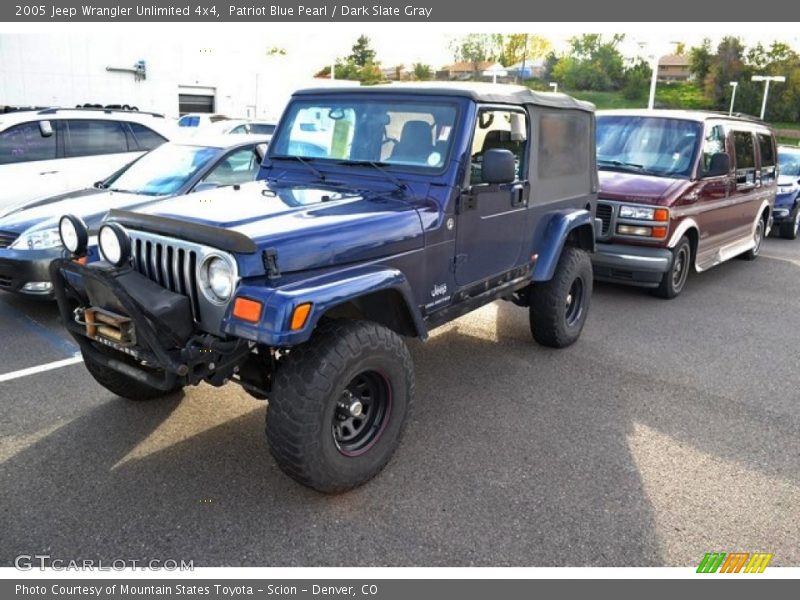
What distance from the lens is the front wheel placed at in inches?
207

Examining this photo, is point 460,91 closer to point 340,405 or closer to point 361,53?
point 340,405

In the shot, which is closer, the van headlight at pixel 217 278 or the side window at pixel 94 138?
the van headlight at pixel 217 278

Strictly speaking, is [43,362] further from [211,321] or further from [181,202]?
[211,321]

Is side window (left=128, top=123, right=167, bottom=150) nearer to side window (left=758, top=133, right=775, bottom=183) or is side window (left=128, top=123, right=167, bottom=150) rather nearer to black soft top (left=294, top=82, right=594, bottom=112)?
black soft top (left=294, top=82, right=594, bottom=112)

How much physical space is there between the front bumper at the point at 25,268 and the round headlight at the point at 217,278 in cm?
341

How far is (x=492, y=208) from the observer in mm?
4285

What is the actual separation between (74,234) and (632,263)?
5.52m

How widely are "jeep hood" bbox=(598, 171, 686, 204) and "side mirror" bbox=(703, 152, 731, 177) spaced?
550 mm

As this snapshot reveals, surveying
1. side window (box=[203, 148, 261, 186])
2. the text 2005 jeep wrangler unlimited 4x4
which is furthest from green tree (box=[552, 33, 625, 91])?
the text 2005 jeep wrangler unlimited 4x4

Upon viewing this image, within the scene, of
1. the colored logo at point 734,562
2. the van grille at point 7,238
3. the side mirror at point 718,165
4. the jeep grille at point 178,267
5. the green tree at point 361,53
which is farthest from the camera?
the green tree at point 361,53

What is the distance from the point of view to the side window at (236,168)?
636 cm

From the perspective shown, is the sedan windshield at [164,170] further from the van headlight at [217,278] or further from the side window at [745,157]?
the side window at [745,157]

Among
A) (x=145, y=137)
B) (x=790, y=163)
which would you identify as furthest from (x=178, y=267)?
(x=790, y=163)

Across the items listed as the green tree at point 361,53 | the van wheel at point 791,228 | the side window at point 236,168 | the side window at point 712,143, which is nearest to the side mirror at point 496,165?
the side window at point 236,168
